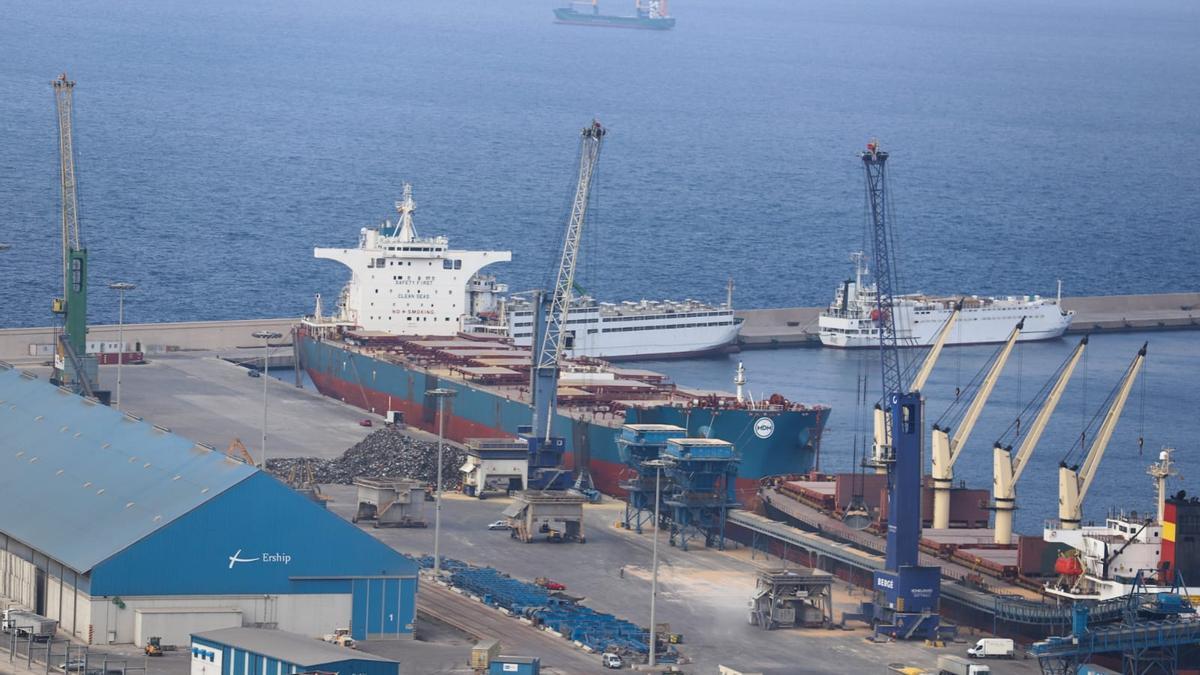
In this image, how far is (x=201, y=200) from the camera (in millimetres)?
166500

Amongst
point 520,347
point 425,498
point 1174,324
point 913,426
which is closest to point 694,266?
point 1174,324

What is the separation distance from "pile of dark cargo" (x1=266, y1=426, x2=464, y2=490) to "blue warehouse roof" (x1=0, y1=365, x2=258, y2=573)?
11.5 metres

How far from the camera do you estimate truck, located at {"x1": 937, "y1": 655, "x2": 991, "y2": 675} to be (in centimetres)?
5003

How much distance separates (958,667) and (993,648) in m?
4.95

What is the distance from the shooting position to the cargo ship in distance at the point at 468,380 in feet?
253

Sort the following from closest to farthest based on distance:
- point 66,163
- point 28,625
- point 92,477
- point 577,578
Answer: point 28,625 → point 92,477 → point 577,578 → point 66,163

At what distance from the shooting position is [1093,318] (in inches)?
5089

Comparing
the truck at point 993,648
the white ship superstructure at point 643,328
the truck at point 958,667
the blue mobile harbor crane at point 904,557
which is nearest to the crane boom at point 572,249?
the blue mobile harbor crane at point 904,557

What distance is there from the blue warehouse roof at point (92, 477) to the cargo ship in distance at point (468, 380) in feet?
41.9

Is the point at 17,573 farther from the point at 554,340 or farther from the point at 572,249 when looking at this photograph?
the point at 572,249

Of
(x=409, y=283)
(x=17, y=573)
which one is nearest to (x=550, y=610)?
(x=17, y=573)

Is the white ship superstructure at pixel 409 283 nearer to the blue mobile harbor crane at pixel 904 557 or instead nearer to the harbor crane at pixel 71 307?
the harbor crane at pixel 71 307

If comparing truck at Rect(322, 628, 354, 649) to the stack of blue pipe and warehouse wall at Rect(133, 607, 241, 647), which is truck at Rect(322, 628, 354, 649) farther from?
the stack of blue pipe

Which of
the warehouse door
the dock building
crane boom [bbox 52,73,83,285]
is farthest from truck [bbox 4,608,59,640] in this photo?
crane boom [bbox 52,73,83,285]
